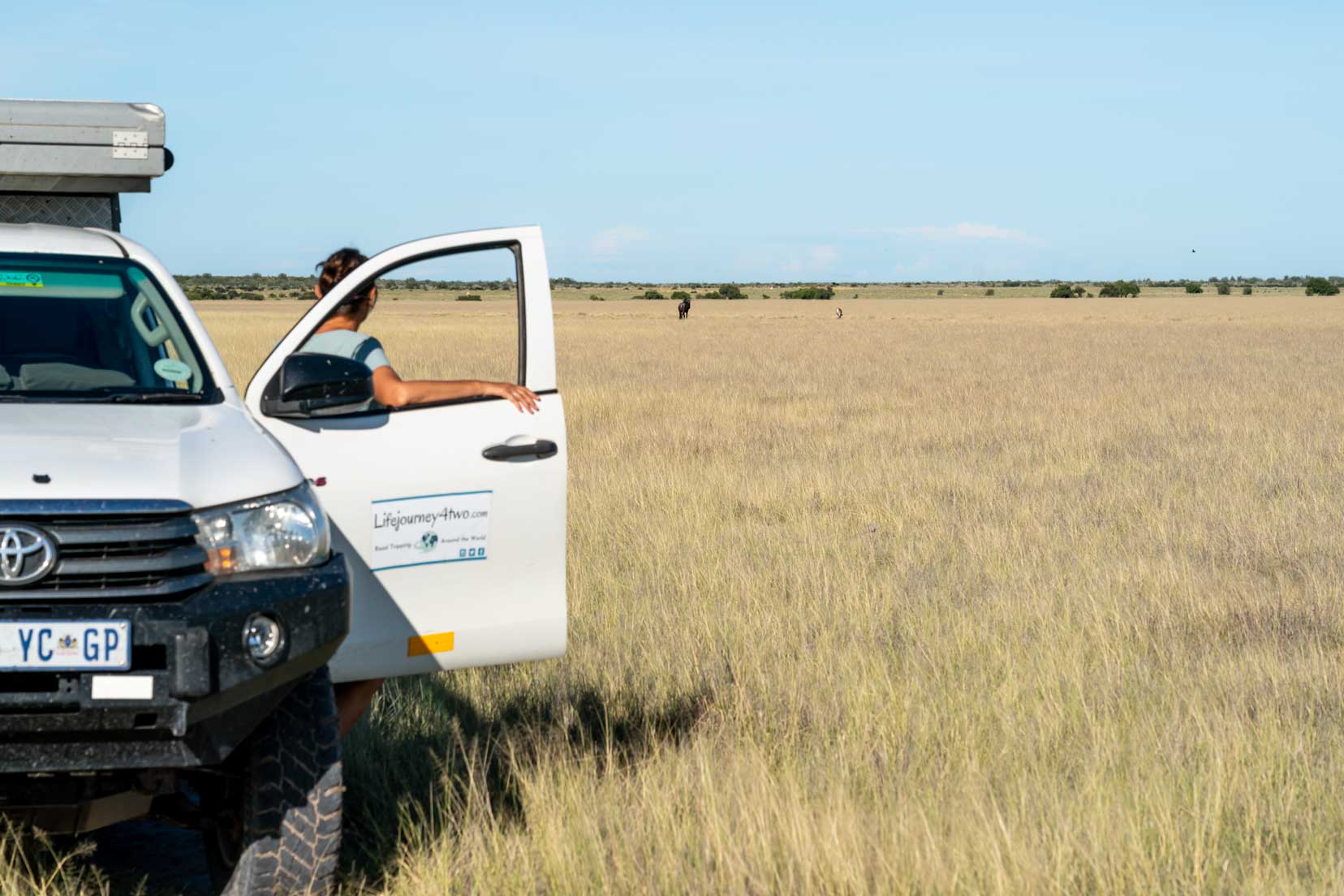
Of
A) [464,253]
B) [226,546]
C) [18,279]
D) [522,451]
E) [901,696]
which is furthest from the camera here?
[901,696]

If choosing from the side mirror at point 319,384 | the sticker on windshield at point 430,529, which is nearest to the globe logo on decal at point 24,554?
the side mirror at point 319,384

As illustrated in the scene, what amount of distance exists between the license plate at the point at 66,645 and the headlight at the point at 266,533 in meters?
0.27

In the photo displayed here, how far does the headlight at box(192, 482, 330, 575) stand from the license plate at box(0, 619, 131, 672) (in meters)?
0.27

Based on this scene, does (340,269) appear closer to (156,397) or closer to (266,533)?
(156,397)

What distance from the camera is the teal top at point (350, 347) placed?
4.68 metres

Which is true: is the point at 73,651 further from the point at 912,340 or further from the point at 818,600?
the point at 912,340

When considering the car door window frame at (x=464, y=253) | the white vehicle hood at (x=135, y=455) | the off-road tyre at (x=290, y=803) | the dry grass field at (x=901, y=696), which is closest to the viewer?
→ the white vehicle hood at (x=135, y=455)

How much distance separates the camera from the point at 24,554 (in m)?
3.16

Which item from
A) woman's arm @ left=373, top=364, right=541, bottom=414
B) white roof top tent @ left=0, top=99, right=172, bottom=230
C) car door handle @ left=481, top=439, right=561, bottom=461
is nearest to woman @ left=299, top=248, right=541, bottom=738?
woman's arm @ left=373, top=364, right=541, bottom=414

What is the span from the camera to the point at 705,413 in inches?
732

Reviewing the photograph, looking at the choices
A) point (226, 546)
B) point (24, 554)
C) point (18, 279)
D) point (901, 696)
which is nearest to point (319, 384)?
point (226, 546)

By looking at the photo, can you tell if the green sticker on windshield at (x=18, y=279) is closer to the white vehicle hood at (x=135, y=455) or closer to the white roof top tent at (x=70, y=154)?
the white vehicle hood at (x=135, y=455)

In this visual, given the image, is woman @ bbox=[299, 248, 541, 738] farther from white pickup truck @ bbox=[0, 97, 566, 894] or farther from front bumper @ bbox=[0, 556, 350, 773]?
front bumper @ bbox=[0, 556, 350, 773]

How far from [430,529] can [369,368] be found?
546 millimetres
